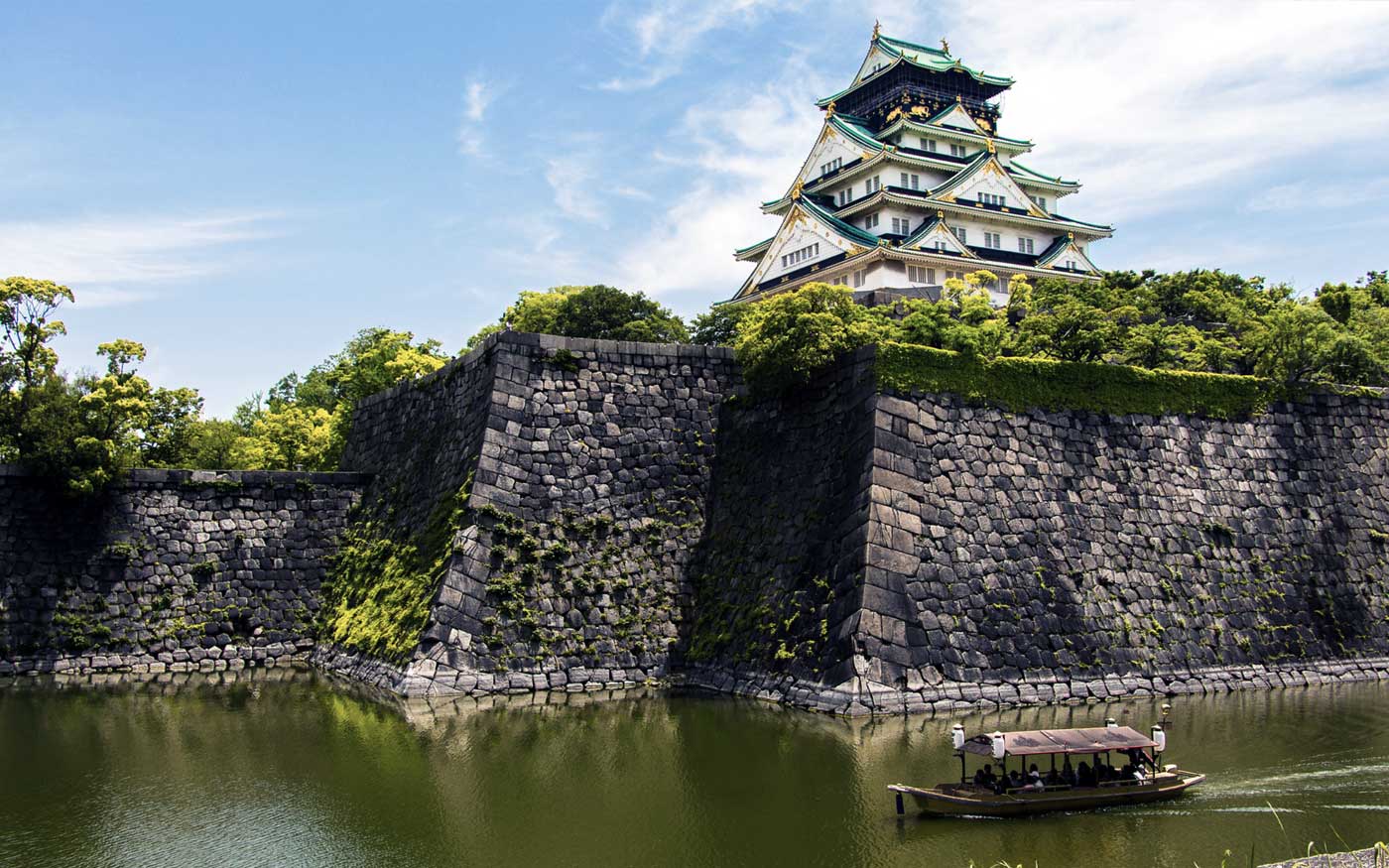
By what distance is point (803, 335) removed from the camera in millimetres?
20406

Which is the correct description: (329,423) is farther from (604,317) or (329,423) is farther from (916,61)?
(916,61)

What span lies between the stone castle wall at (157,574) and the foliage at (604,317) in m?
10.7

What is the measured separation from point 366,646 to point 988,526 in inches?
436

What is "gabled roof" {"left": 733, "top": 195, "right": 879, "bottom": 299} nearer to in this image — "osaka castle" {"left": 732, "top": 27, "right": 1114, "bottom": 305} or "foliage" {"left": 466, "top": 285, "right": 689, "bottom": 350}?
"osaka castle" {"left": 732, "top": 27, "right": 1114, "bottom": 305}

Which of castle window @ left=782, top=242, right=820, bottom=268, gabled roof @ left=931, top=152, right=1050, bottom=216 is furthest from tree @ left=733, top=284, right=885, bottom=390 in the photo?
gabled roof @ left=931, top=152, right=1050, bottom=216

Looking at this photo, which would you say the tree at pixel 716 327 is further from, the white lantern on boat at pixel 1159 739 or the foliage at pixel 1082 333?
the white lantern on boat at pixel 1159 739

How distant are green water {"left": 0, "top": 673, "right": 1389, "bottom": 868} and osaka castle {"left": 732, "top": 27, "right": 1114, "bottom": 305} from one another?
25145mm

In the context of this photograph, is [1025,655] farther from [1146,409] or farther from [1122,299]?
[1122,299]

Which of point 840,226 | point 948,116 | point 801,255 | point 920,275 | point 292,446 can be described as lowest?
point 292,446

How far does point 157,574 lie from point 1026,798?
1770 centimetres

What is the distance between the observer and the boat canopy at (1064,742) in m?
12.2

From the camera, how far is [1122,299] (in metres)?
31.7

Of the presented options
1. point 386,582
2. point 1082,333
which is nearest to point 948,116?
Result: point 1082,333

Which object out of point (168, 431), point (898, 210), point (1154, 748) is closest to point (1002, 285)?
point (898, 210)
